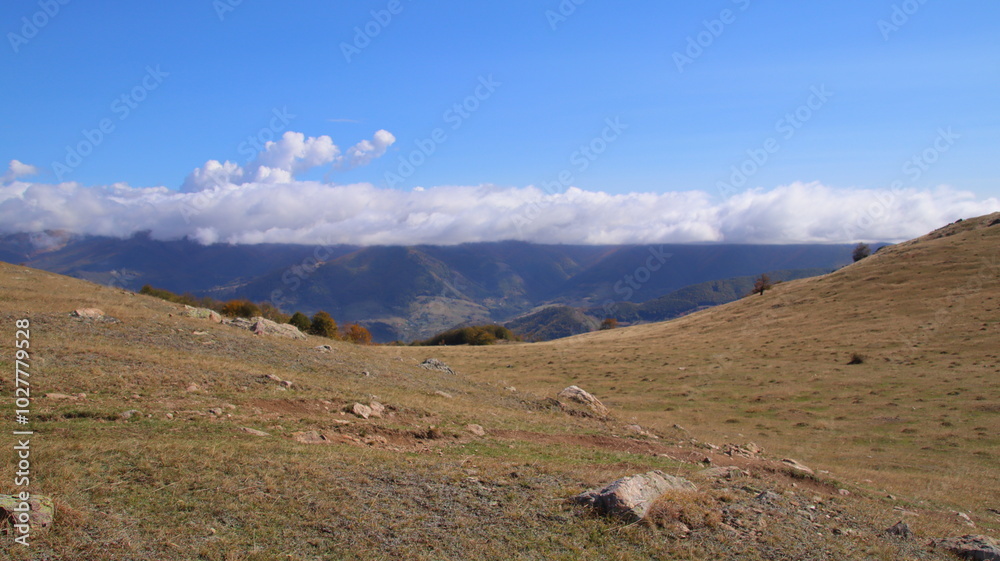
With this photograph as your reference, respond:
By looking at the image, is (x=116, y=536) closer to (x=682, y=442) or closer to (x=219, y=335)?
(x=682, y=442)

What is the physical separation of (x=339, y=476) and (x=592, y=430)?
12.7 m

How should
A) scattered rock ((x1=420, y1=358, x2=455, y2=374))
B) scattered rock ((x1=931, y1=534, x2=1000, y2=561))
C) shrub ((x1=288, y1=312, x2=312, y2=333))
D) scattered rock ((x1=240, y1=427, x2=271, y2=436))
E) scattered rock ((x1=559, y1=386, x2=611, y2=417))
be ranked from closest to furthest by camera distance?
scattered rock ((x1=931, y1=534, x2=1000, y2=561)), scattered rock ((x1=240, y1=427, x2=271, y2=436)), scattered rock ((x1=559, y1=386, x2=611, y2=417)), scattered rock ((x1=420, y1=358, x2=455, y2=374)), shrub ((x1=288, y1=312, x2=312, y2=333))

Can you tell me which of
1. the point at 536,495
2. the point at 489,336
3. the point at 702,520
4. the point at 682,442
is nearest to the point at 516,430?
the point at 682,442

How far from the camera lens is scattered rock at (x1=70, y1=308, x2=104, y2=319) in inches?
1003

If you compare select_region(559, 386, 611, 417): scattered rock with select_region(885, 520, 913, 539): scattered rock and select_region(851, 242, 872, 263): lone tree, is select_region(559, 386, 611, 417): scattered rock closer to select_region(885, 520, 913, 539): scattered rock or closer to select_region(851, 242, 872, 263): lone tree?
select_region(885, 520, 913, 539): scattered rock

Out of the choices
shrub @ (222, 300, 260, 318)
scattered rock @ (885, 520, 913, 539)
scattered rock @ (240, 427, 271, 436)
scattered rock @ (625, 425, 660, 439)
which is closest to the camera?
scattered rock @ (885, 520, 913, 539)

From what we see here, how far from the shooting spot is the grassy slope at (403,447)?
25.2ft

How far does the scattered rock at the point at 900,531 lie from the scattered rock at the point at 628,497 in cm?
411

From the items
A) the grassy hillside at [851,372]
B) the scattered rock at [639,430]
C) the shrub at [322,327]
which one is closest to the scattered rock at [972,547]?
the grassy hillside at [851,372]

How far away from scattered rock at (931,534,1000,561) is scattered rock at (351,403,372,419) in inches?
567

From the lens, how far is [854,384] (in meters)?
34.6

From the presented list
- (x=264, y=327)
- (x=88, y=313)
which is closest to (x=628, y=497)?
(x=88, y=313)

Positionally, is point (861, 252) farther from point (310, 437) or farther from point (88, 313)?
point (88, 313)

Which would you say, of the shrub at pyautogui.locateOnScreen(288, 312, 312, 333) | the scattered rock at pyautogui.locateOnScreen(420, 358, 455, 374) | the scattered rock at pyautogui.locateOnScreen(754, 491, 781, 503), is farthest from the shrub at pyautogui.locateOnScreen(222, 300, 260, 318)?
the scattered rock at pyautogui.locateOnScreen(754, 491, 781, 503)
